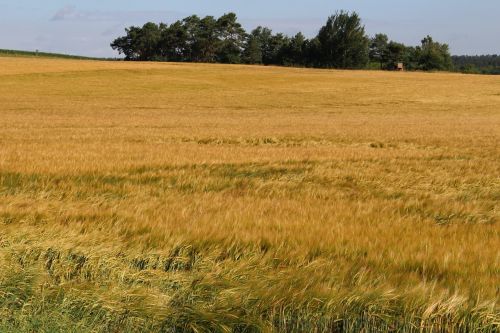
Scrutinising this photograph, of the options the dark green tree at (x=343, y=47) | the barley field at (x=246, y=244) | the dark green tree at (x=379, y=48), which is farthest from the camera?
the dark green tree at (x=379, y=48)

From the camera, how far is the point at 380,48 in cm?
11869

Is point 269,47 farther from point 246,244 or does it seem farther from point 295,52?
point 246,244

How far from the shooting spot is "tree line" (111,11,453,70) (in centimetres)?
10462

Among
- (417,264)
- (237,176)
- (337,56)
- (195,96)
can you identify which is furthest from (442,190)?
(337,56)

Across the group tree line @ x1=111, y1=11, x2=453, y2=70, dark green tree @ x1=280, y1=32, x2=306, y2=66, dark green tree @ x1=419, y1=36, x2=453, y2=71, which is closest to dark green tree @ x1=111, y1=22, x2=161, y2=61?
tree line @ x1=111, y1=11, x2=453, y2=70

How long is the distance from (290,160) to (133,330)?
8.75 metres

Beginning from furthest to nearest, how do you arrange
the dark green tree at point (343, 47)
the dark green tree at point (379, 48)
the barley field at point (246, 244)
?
the dark green tree at point (379, 48), the dark green tree at point (343, 47), the barley field at point (246, 244)

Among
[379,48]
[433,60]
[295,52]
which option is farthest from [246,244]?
[379,48]

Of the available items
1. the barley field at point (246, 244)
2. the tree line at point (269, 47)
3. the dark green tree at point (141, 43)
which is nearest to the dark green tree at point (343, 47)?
the tree line at point (269, 47)

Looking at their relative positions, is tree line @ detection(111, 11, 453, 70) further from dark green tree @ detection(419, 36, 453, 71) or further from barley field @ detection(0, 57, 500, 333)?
barley field @ detection(0, 57, 500, 333)

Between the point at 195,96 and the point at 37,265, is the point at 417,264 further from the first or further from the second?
the point at 195,96

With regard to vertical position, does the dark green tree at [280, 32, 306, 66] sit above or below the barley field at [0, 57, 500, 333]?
above

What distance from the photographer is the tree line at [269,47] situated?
105 meters

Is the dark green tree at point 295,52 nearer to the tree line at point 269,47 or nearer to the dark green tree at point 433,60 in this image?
the tree line at point 269,47
